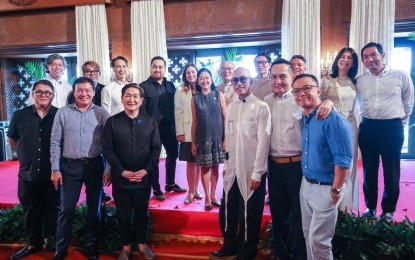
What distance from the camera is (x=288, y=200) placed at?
101 inches

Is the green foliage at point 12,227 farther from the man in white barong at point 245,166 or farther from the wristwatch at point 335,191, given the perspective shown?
the wristwatch at point 335,191

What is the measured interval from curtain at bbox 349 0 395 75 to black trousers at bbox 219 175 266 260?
439cm

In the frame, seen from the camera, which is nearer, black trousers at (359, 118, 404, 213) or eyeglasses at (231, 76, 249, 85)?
eyeglasses at (231, 76, 249, 85)

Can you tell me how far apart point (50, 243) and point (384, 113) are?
10.9 feet

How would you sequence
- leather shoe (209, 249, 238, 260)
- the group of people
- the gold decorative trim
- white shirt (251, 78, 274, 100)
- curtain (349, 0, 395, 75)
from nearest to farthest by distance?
the group of people, leather shoe (209, 249, 238, 260), white shirt (251, 78, 274, 100), curtain (349, 0, 395, 75), the gold decorative trim

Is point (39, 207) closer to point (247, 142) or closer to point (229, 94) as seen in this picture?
point (247, 142)

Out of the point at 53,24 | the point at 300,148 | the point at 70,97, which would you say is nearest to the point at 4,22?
the point at 53,24

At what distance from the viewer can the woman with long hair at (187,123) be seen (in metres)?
3.60

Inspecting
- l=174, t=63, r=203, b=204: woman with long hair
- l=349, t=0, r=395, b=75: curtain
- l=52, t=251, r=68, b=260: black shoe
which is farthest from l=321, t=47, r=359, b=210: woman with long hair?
l=349, t=0, r=395, b=75: curtain

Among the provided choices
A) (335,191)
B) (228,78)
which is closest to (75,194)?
(228,78)

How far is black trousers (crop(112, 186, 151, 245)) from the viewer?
2871mm

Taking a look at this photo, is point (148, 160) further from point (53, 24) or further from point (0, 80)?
point (0, 80)

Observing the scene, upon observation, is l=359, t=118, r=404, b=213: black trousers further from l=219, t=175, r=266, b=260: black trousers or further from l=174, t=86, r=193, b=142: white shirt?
l=174, t=86, r=193, b=142: white shirt

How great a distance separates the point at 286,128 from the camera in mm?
2533
